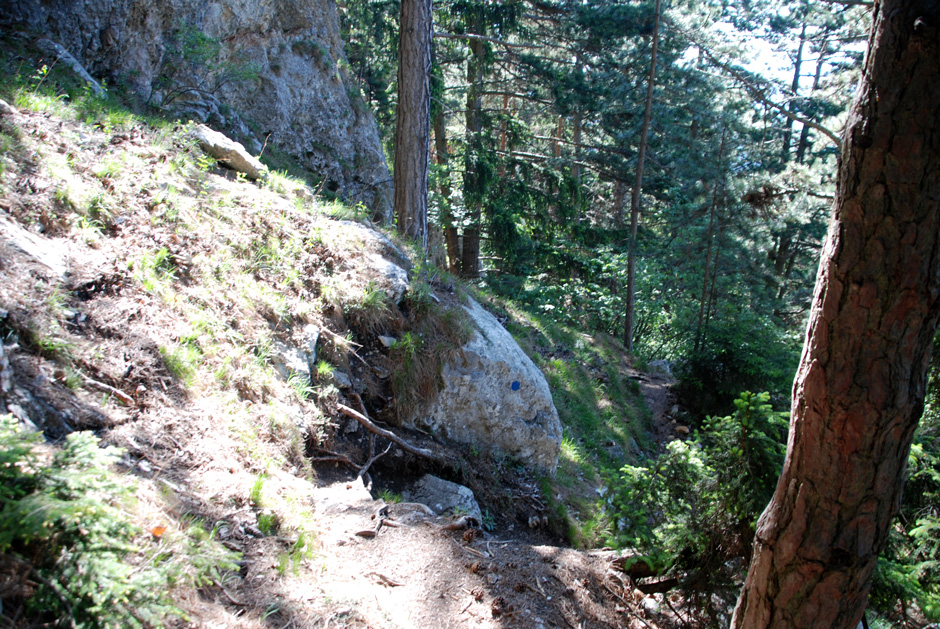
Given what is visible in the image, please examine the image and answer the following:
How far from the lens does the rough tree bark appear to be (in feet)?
6.38

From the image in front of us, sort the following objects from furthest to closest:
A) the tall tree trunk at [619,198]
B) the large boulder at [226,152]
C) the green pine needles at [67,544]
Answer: the tall tree trunk at [619,198]
the large boulder at [226,152]
the green pine needles at [67,544]

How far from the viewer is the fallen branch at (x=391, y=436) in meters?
4.88

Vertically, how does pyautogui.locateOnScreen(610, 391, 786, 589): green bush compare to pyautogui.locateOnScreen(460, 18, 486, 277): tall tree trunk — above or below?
below

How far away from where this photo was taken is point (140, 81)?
6.91 m

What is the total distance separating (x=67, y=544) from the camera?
6.07ft

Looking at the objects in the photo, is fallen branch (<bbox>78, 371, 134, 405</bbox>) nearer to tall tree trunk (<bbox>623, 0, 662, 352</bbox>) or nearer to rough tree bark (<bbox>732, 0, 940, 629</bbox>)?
rough tree bark (<bbox>732, 0, 940, 629</bbox>)

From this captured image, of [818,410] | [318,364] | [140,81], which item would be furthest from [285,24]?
[818,410]

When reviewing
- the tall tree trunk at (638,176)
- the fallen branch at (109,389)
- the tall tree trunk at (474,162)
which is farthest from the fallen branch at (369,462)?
the tall tree trunk at (638,176)

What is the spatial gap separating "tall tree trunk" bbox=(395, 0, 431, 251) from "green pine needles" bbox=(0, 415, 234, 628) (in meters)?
6.30

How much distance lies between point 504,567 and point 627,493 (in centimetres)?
98

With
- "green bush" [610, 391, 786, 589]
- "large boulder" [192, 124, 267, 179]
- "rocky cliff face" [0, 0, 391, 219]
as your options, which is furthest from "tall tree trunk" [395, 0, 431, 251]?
"green bush" [610, 391, 786, 589]

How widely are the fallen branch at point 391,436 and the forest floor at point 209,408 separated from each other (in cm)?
15

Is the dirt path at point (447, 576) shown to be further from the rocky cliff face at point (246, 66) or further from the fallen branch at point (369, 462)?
the rocky cliff face at point (246, 66)

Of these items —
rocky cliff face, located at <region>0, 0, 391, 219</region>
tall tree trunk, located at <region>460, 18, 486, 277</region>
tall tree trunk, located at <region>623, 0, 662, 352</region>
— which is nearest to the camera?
rocky cliff face, located at <region>0, 0, 391, 219</region>
